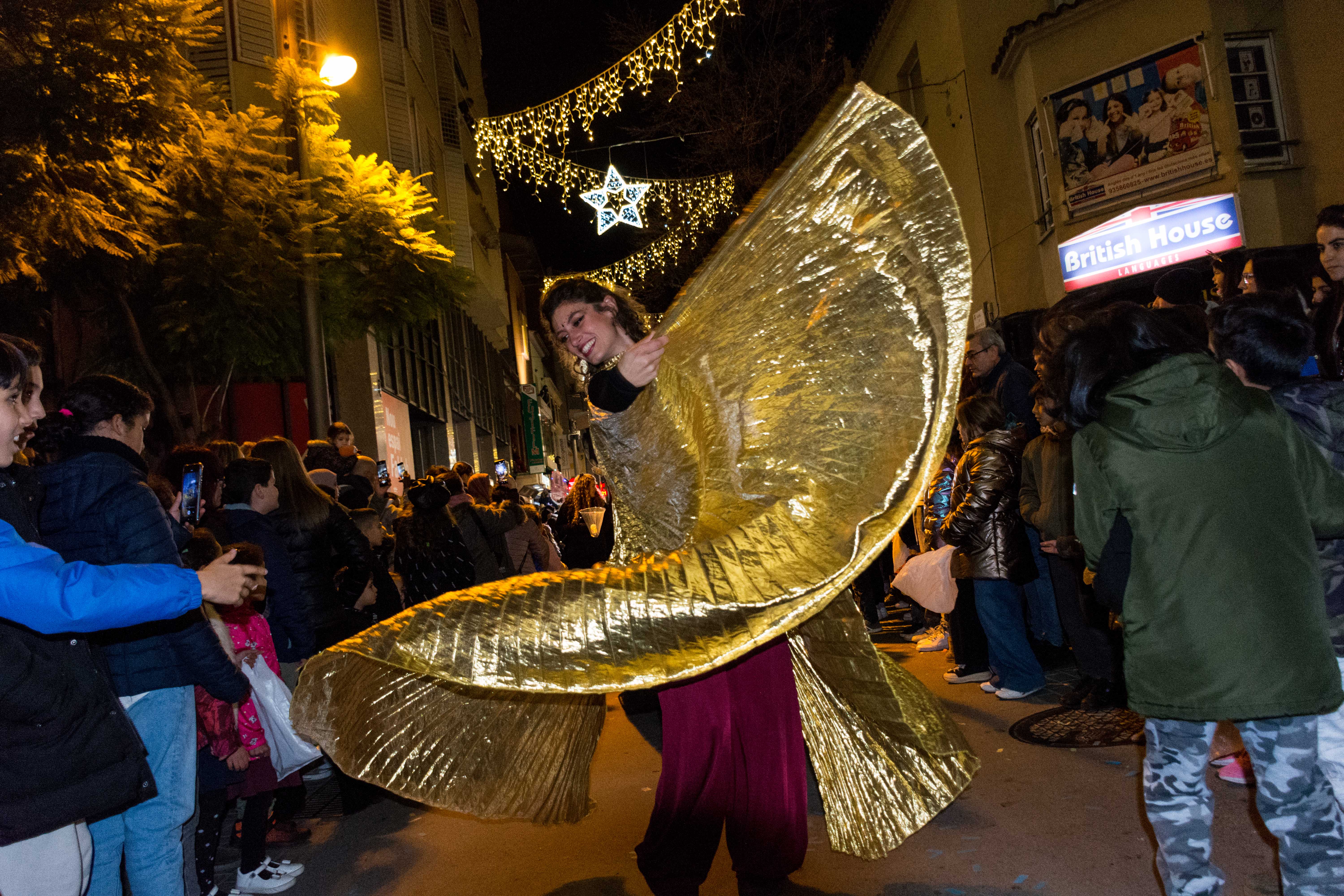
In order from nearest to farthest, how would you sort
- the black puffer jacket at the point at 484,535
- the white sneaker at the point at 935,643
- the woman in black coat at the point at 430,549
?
the woman in black coat at the point at 430,549 → the black puffer jacket at the point at 484,535 → the white sneaker at the point at 935,643

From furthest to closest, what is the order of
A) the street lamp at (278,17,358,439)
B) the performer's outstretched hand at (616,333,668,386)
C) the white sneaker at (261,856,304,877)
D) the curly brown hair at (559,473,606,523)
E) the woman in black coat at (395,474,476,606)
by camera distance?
1. the curly brown hair at (559,473,606,523)
2. the street lamp at (278,17,358,439)
3. the woman in black coat at (395,474,476,606)
4. the white sneaker at (261,856,304,877)
5. the performer's outstretched hand at (616,333,668,386)

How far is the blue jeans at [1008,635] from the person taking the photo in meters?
5.87

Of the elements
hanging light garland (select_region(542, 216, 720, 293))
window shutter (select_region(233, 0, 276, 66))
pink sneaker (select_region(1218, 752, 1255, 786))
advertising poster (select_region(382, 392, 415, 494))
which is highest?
window shutter (select_region(233, 0, 276, 66))

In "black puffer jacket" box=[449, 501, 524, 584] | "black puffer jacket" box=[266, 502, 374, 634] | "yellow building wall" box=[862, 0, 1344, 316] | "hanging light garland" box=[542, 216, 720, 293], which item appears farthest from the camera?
"hanging light garland" box=[542, 216, 720, 293]

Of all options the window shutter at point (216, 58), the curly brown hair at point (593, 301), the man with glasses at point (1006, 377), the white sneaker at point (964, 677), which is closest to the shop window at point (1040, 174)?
the man with glasses at point (1006, 377)

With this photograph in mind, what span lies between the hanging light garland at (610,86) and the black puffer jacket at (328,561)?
8.51 meters

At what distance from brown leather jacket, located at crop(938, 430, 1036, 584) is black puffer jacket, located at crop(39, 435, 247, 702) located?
4101mm

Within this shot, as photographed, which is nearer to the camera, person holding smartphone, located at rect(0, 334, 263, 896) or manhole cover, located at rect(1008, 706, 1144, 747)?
person holding smartphone, located at rect(0, 334, 263, 896)

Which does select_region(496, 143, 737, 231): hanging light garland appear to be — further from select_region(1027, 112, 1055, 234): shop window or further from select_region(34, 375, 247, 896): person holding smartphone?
select_region(34, 375, 247, 896): person holding smartphone

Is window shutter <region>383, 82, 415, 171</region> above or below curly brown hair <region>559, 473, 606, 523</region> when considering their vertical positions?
above

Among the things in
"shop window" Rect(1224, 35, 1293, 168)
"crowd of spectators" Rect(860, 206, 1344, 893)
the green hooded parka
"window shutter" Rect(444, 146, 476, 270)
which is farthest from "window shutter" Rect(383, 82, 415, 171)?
the green hooded parka

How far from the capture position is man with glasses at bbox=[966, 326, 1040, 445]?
21.6ft

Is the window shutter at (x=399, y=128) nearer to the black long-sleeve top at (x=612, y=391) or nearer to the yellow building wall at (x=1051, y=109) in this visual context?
the yellow building wall at (x=1051, y=109)

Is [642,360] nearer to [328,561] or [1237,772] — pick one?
[1237,772]
